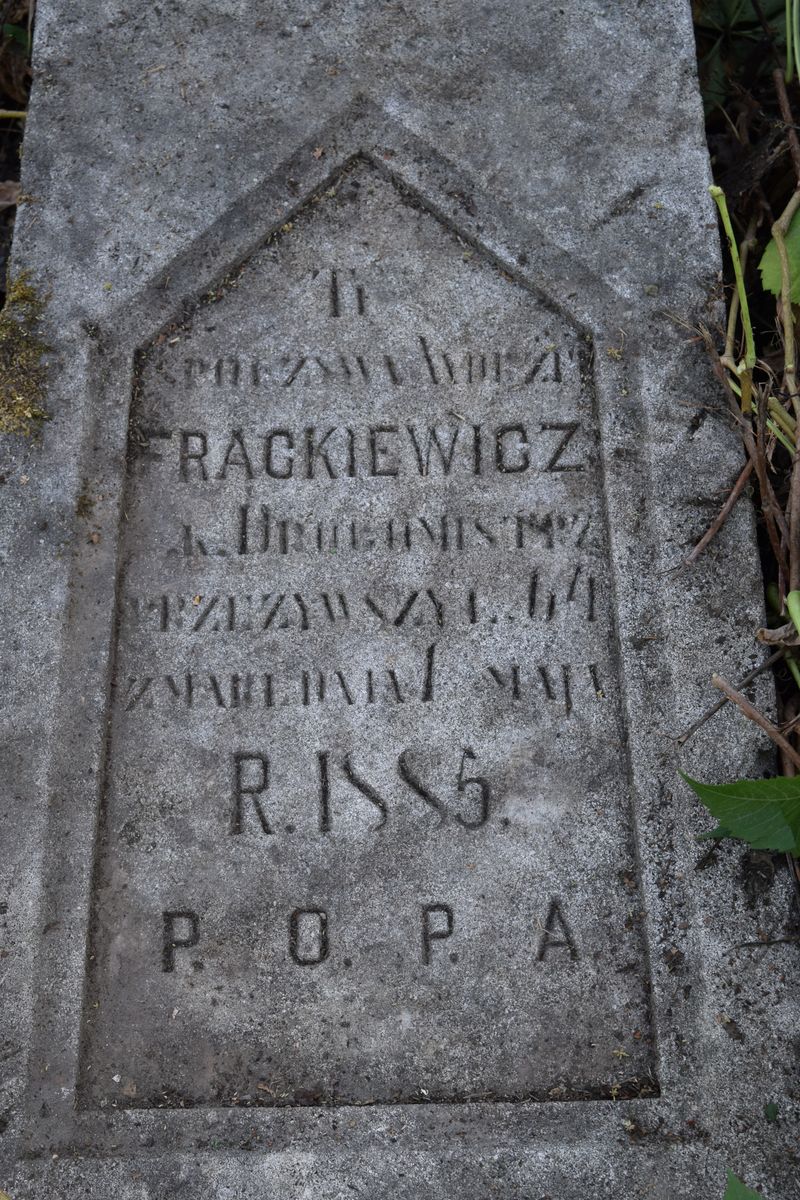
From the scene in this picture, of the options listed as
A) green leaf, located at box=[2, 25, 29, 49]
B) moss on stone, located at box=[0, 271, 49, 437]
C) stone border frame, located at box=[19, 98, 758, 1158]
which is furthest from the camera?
green leaf, located at box=[2, 25, 29, 49]

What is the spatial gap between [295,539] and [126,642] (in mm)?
455

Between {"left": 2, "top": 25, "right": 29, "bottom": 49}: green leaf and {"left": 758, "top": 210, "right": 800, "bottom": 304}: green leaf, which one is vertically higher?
{"left": 2, "top": 25, "right": 29, "bottom": 49}: green leaf

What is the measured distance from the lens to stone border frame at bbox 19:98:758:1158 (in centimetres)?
202

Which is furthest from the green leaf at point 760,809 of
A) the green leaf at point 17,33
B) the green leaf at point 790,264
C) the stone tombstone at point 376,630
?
the green leaf at point 17,33

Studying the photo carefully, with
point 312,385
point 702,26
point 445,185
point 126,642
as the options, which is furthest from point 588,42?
point 126,642

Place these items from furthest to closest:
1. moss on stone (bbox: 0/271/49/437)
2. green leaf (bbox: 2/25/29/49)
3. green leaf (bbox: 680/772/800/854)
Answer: green leaf (bbox: 2/25/29/49) → moss on stone (bbox: 0/271/49/437) → green leaf (bbox: 680/772/800/854)

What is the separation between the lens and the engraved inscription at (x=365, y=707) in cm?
211

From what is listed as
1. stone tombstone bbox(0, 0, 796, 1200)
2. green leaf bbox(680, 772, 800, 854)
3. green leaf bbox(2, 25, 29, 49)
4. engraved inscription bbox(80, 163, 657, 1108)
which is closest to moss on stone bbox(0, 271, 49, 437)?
stone tombstone bbox(0, 0, 796, 1200)

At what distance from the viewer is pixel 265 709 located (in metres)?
2.28

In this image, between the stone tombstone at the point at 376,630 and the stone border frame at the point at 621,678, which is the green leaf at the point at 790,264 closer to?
the stone tombstone at the point at 376,630

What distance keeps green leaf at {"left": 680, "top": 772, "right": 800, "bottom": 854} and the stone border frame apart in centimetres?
24

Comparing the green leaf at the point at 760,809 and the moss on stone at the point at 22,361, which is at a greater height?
the moss on stone at the point at 22,361

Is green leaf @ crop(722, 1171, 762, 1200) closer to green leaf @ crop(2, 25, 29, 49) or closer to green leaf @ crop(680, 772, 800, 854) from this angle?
green leaf @ crop(680, 772, 800, 854)

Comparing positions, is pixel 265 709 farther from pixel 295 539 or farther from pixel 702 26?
pixel 702 26
